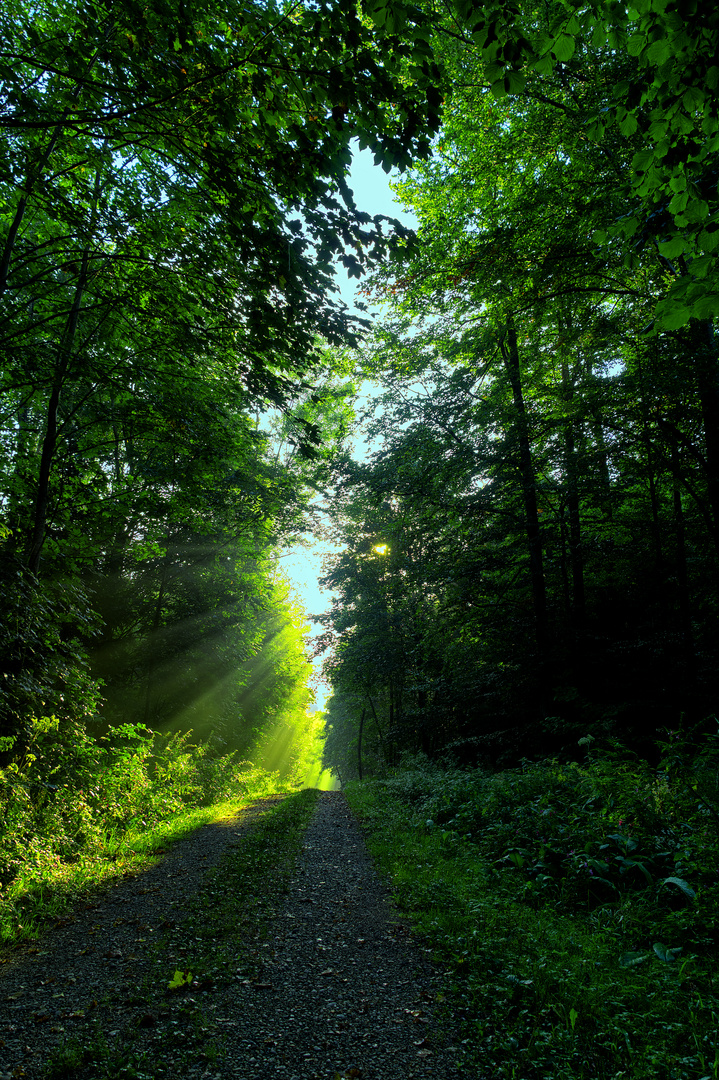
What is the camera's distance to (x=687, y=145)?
310 centimetres

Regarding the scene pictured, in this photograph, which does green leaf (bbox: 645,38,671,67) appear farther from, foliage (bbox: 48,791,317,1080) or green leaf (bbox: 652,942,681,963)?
foliage (bbox: 48,791,317,1080)

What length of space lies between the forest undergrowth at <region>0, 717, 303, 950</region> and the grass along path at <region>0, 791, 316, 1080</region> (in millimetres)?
491

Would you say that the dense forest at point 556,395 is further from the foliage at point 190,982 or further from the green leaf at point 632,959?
the foliage at point 190,982

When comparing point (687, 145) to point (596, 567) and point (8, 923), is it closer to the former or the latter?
point (8, 923)

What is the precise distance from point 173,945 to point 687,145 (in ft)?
24.5

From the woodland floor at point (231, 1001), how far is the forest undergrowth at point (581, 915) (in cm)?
39

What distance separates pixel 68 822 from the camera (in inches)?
267

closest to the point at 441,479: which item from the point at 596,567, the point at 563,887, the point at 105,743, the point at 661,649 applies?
the point at 596,567

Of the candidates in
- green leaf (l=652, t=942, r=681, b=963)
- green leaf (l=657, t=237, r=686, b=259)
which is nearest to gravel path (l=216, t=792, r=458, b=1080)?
green leaf (l=652, t=942, r=681, b=963)

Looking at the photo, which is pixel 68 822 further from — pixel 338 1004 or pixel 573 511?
pixel 573 511

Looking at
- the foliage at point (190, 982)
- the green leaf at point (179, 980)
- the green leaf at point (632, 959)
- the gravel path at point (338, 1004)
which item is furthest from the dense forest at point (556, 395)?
the green leaf at point (179, 980)

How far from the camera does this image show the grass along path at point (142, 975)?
9.09 ft

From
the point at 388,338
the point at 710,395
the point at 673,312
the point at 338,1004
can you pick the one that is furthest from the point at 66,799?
the point at 710,395

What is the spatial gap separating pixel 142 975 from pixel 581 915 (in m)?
A: 3.88
